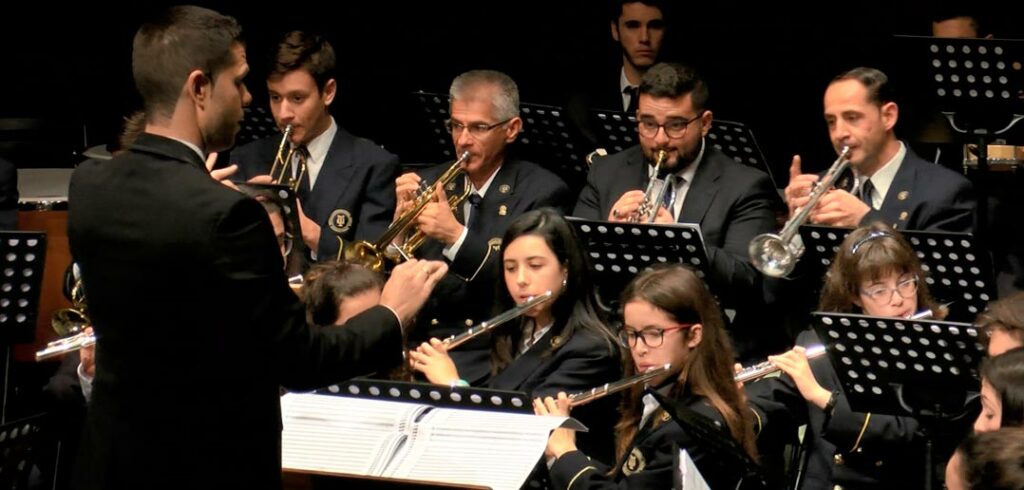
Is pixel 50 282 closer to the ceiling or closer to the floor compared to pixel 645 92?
closer to the floor

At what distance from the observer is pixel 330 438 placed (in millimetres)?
4012

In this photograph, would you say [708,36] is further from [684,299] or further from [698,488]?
[698,488]

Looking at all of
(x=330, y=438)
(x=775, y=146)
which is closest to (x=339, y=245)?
(x=330, y=438)

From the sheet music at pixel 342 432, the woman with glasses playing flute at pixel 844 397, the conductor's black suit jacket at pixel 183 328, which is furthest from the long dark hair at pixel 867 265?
the conductor's black suit jacket at pixel 183 328

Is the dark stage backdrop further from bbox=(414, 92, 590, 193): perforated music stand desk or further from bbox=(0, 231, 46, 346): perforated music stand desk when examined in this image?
bbox=(0, 231, 46, 346): perforated music stand desk

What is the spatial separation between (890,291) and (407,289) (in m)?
1.98

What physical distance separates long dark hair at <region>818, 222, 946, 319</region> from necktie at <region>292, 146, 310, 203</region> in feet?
6.95

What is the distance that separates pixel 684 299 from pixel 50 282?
2764 millimetres

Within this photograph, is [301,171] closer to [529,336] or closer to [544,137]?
[544,137]

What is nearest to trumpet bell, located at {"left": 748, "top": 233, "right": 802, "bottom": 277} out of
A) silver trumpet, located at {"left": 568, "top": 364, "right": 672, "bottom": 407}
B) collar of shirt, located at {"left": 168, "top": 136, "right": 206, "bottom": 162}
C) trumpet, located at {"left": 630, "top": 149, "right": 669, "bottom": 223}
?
trumpet, located at {"left": 630, "top": 149, "right": 669, "bottom": 223}

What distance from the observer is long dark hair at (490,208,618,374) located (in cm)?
485

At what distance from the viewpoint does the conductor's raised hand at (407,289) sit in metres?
3.14

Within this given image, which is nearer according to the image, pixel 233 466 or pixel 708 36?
pixel 233 466

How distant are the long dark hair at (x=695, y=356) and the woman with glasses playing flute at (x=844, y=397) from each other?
26 centimetres
